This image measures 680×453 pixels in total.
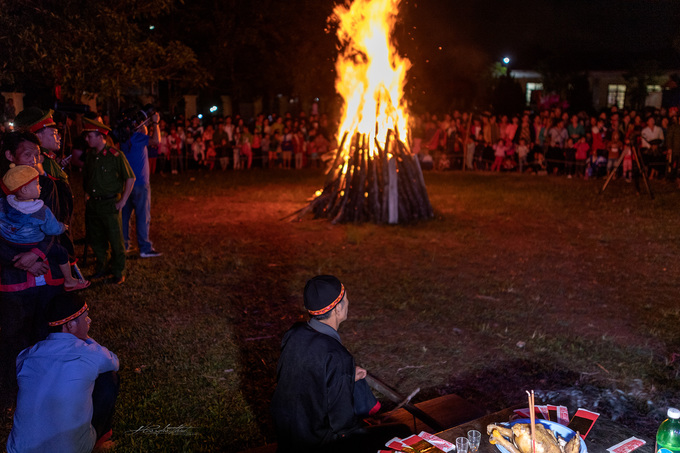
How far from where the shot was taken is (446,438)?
3031 mm

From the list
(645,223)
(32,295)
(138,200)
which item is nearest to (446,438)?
(32,295)

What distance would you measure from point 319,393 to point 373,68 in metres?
9.97

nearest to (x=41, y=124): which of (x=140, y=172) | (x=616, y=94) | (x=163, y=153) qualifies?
(x=140, y=172)

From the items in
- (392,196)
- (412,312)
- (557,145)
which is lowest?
(412,312)

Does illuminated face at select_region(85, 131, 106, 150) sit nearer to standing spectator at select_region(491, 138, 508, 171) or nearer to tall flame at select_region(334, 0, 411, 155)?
tall flame at select_region(334, 0, 411, 155)

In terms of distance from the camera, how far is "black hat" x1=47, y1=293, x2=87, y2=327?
362 centimetres

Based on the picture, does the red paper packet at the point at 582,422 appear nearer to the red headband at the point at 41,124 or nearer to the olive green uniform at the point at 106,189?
the red headband at the point at 41,124

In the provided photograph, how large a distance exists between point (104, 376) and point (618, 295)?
6129 millimetres

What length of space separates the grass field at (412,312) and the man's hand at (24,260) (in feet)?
3.97

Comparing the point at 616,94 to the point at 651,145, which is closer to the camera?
the point at 651,145

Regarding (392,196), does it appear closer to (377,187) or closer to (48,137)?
(377,187)

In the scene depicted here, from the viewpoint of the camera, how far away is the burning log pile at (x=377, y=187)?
470 inches

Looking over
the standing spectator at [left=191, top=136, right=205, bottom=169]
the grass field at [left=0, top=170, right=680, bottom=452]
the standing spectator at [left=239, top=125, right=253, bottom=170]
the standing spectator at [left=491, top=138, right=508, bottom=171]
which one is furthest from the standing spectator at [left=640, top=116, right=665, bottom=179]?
the standing spectator at [left=191, top=136, right=205, bottom=169]

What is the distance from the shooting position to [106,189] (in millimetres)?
7504
